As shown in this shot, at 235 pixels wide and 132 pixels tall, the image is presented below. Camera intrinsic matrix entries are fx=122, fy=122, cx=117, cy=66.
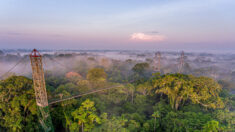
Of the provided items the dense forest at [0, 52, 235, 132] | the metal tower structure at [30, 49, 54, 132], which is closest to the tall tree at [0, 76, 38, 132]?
the dense forest at [0, 52, 235, 132]

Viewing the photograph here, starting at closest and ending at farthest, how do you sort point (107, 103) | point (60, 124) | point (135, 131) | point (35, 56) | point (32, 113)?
point (35, 56)
point (135, 131)
point (32, 113)
point (60, 124)
point (107, 103)

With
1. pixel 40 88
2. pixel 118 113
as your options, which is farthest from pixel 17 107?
pixel 118 113

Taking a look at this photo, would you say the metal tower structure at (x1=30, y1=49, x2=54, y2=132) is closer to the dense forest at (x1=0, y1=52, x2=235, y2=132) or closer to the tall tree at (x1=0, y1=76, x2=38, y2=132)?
the dense forest at (x1=0, y1=52, x2=235, y2=132)

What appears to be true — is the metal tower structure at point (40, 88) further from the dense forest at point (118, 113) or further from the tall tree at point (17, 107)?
the tall tree at point (17, 107)

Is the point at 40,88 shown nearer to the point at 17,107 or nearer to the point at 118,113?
the point at 17,107

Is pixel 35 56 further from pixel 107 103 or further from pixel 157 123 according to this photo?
pixel 157 123

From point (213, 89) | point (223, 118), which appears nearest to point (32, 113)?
point (223, 118)

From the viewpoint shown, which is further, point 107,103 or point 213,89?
point 107,103

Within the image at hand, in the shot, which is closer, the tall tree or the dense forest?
the dense forest
